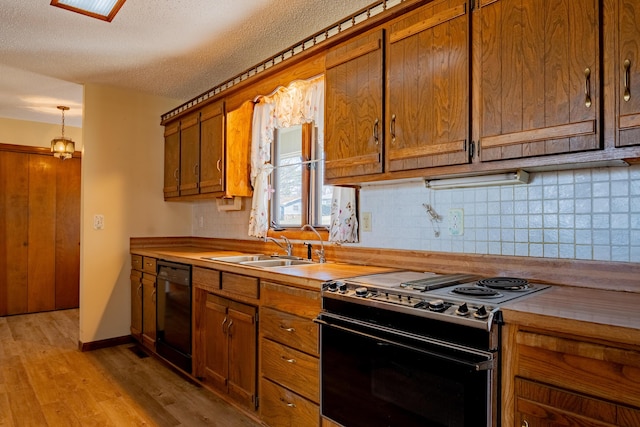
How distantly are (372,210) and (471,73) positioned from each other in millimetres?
1038

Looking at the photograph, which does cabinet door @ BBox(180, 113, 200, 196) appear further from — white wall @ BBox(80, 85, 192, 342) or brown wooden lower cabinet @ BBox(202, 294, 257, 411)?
brown wooden lower cabinet @ BBox(202, 294, 257, 411)

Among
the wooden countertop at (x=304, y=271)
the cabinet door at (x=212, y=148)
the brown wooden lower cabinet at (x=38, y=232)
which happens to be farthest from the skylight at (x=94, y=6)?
the brown wooden lower cabinet at (x=38, y=232)

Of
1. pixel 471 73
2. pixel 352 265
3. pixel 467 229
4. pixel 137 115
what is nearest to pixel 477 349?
pixel 467 229

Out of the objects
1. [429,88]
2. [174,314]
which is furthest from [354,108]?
[174,314]

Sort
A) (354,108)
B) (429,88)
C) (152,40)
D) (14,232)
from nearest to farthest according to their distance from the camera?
(429,88)
(354,108)
(152,40)
(14,232)

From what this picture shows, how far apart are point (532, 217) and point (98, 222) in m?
3.64

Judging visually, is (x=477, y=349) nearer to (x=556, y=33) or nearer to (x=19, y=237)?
(x=556, y=33)

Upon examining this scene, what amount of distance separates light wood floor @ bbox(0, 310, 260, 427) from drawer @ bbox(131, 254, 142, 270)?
75 cm

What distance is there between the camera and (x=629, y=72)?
1313mm

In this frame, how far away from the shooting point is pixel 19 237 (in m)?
5.20

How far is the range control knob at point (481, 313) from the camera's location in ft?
4.32

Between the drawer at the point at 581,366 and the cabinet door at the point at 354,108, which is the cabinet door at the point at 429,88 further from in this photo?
the drawer at the point at 581,366

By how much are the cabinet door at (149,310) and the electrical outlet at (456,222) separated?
2.54 m

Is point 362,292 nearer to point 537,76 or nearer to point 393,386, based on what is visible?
point 393,386
